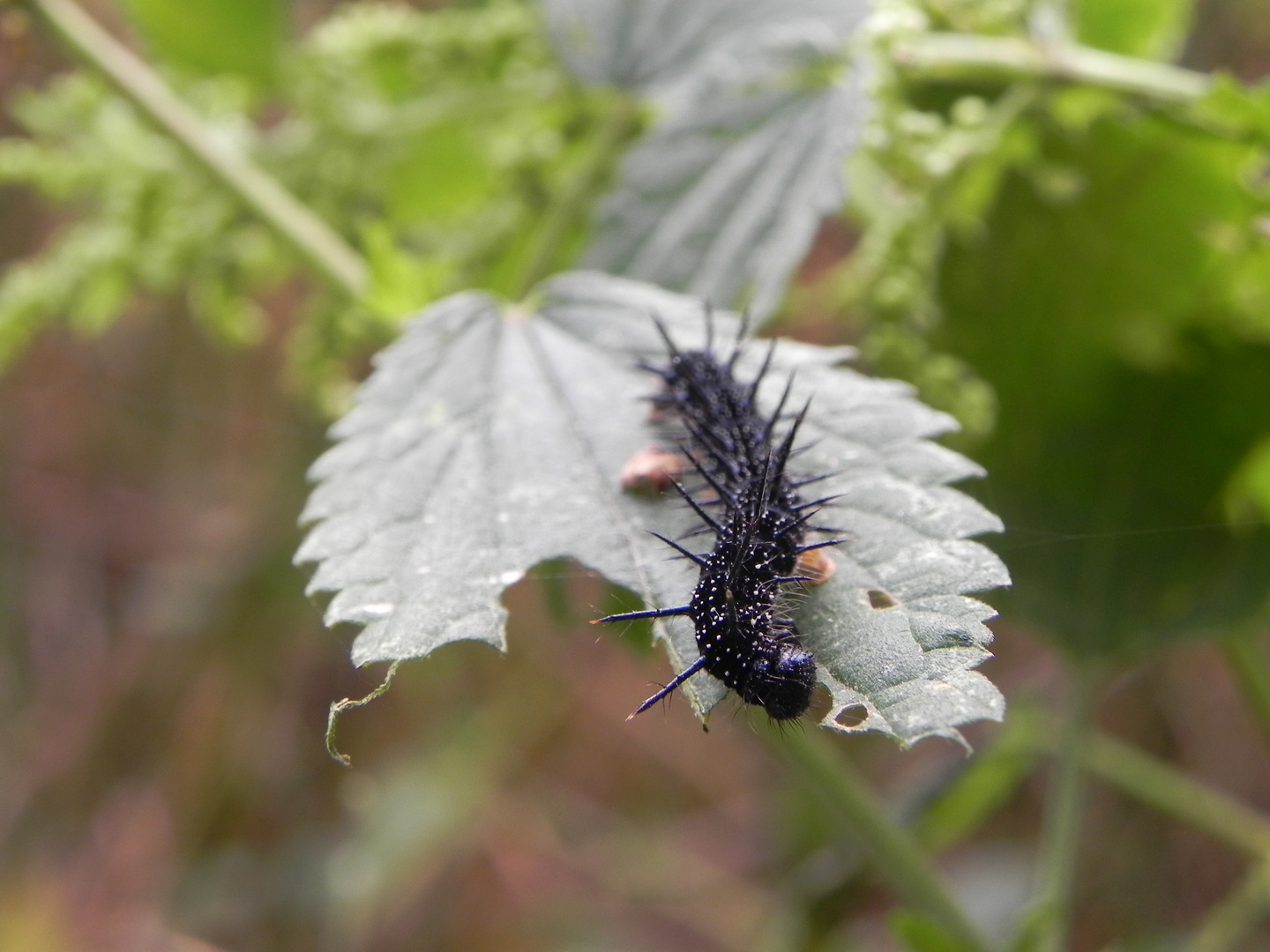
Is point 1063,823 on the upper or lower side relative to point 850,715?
lower

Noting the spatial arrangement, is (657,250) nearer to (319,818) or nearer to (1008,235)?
(1008,235)

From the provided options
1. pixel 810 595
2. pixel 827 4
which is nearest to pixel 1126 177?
pixel 827 4

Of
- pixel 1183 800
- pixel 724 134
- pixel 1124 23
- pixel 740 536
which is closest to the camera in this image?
pixel 740 536

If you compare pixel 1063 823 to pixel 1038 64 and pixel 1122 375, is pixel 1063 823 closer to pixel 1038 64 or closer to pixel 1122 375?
pixel 1122 375

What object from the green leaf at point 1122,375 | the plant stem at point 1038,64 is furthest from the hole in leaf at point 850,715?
the plant stem at point 1038,64

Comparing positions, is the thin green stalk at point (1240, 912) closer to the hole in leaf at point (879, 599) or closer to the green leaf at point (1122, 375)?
the green leaf at point (1122, 375)

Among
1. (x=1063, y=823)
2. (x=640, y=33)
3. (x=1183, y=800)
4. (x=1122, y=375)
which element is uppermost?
(x=640, y=33)

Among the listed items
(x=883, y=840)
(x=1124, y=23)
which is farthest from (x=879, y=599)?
(x=1124, y=23)
